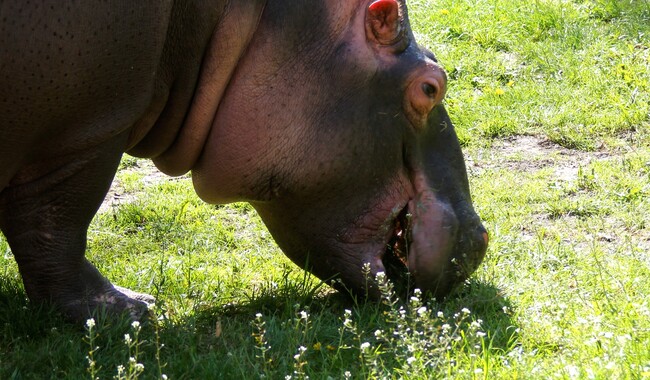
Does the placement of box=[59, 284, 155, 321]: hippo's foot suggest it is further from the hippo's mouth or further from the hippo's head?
the hippo's mouth

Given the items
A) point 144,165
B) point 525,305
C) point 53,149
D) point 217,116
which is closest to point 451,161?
point 525,305

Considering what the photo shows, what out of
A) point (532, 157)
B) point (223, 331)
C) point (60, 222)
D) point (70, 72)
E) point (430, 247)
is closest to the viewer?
point (70, 72)

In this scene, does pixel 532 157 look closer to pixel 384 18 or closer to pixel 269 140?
pixel 384 18

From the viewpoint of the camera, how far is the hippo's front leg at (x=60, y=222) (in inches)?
168

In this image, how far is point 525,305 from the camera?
4820mm

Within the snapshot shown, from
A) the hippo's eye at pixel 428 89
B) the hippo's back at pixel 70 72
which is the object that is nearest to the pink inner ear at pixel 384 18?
the hippo's eye at pixel 428 89

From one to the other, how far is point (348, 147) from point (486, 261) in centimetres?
116

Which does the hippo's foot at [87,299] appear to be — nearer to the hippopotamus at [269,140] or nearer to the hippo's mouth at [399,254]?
the hippopotamus at [269,140]

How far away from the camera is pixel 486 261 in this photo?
5398mm

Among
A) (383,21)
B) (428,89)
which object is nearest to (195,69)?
(383,21)

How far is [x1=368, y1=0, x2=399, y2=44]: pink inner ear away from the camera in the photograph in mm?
4605

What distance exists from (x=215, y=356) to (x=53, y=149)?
37.1 inches

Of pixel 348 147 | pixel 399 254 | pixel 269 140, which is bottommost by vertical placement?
pixel 399 254

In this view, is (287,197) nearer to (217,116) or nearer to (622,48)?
(217,116)
